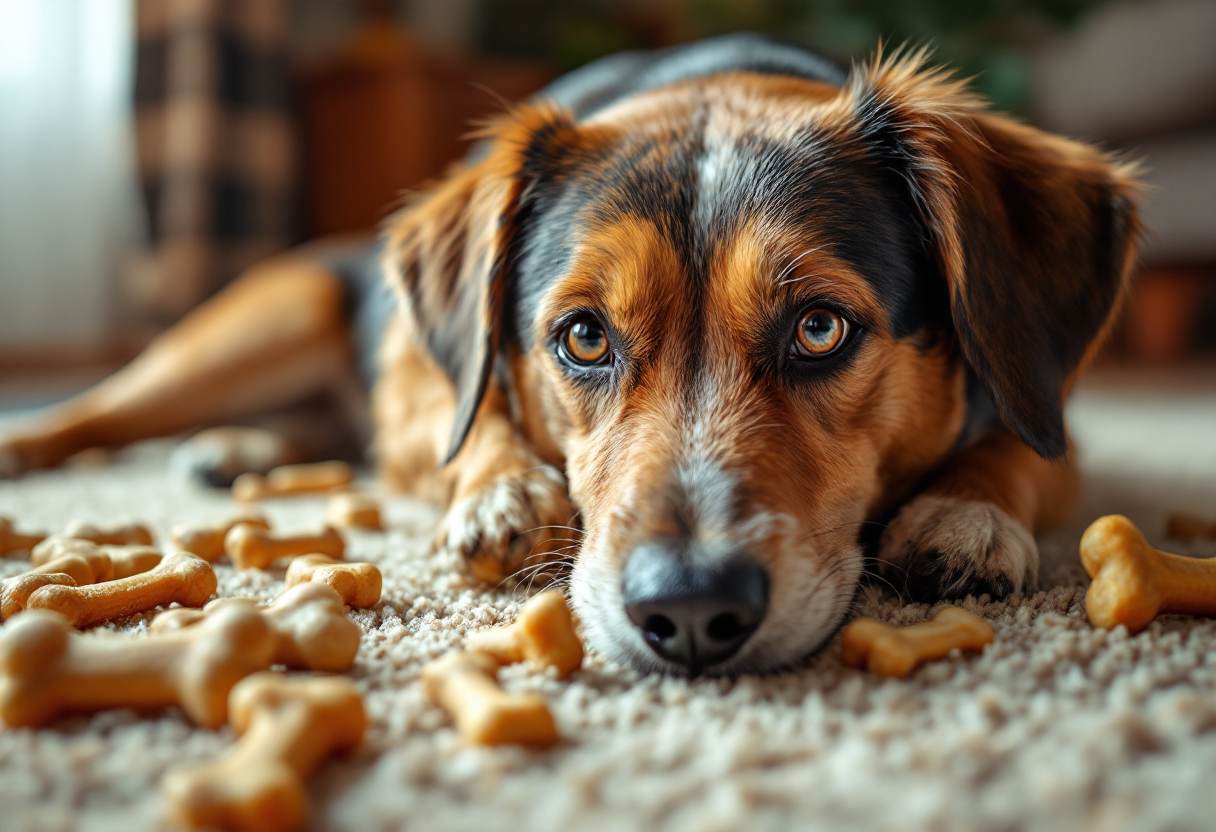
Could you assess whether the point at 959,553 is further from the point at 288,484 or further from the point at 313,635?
the point at 288,484

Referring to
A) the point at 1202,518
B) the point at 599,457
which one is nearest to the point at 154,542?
the point at 599,457

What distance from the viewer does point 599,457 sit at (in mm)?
1573

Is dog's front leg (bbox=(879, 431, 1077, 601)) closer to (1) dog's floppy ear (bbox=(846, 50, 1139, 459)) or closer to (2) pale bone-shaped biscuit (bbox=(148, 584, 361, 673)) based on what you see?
(1) dog's floppy ear (bbox=(846, 50, 1139, 459))

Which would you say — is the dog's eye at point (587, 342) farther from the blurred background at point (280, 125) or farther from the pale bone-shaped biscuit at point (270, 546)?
the blurred background at point (280, 125)

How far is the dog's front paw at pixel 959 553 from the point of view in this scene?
4.55 ft

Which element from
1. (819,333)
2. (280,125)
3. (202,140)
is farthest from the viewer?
A: (280,125)

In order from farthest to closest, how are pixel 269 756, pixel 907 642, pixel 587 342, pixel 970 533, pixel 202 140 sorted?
pixel 202 140, pixel 587 342, pixel 970 533, pixel 907 642, pixel 269 756

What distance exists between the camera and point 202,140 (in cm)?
557

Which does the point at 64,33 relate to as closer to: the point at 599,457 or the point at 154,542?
the point at 154,542

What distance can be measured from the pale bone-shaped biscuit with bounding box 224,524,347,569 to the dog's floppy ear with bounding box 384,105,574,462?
11.9 inches

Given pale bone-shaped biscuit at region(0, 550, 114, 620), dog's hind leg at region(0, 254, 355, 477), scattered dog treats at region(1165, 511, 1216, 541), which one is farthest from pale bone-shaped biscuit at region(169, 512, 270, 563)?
scattered dog treats at region(1165, 511, 1216, 541)

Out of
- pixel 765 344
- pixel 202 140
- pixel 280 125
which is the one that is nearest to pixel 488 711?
pixel 765 344

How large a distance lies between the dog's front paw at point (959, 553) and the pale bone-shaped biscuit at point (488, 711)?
2.36 ft

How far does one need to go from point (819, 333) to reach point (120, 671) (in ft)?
3.70
